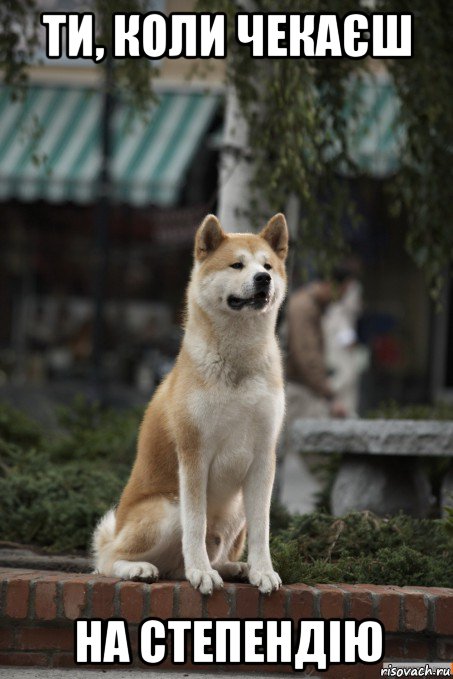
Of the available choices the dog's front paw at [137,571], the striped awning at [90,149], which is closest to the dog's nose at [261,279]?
the dog's front paw at [137,571]

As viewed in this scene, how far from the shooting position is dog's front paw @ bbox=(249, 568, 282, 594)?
427 cm

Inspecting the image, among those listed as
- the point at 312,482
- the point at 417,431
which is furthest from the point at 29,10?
the point at 312,482

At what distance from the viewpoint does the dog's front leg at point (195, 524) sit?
4.18m

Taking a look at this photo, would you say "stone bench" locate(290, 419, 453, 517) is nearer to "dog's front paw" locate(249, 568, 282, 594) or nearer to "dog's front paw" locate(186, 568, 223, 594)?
"dog's front paw" locate(249, 568, 282, 594)

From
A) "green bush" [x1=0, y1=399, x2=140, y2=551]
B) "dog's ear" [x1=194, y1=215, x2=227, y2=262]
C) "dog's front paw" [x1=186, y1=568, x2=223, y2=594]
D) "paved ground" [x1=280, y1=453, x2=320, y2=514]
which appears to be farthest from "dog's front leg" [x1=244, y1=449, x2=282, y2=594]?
"paved ground" [x1=280, y1=453, x2=320, y2=514]

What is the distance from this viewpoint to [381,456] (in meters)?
6.75

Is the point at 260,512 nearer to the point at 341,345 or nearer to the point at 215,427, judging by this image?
the point at 215,427

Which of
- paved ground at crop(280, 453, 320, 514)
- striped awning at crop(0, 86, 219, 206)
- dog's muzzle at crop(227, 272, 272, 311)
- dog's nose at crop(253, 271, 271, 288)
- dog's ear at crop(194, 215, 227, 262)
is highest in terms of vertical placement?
striped awning at crop(0, 86, 219, 206)

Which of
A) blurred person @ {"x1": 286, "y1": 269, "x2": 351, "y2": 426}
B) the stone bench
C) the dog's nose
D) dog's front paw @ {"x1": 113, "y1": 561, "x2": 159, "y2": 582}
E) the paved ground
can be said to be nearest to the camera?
the dog's nose

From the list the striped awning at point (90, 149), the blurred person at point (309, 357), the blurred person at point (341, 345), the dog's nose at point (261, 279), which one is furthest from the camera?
the striped awning at point (90, 149)

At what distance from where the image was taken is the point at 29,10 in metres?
7.27

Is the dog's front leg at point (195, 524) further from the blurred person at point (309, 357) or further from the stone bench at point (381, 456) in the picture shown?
the blurred person at point (309, 357)

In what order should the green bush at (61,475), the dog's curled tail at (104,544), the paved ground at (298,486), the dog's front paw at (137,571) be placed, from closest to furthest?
1. the dog's front paw at (137,571)
2. the dog's curled tail at (104,544)
3. the green bush at (61,475)
4. the paved ground at (298,486)

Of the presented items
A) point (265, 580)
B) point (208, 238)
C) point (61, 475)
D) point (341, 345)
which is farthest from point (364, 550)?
point (341, 345)
